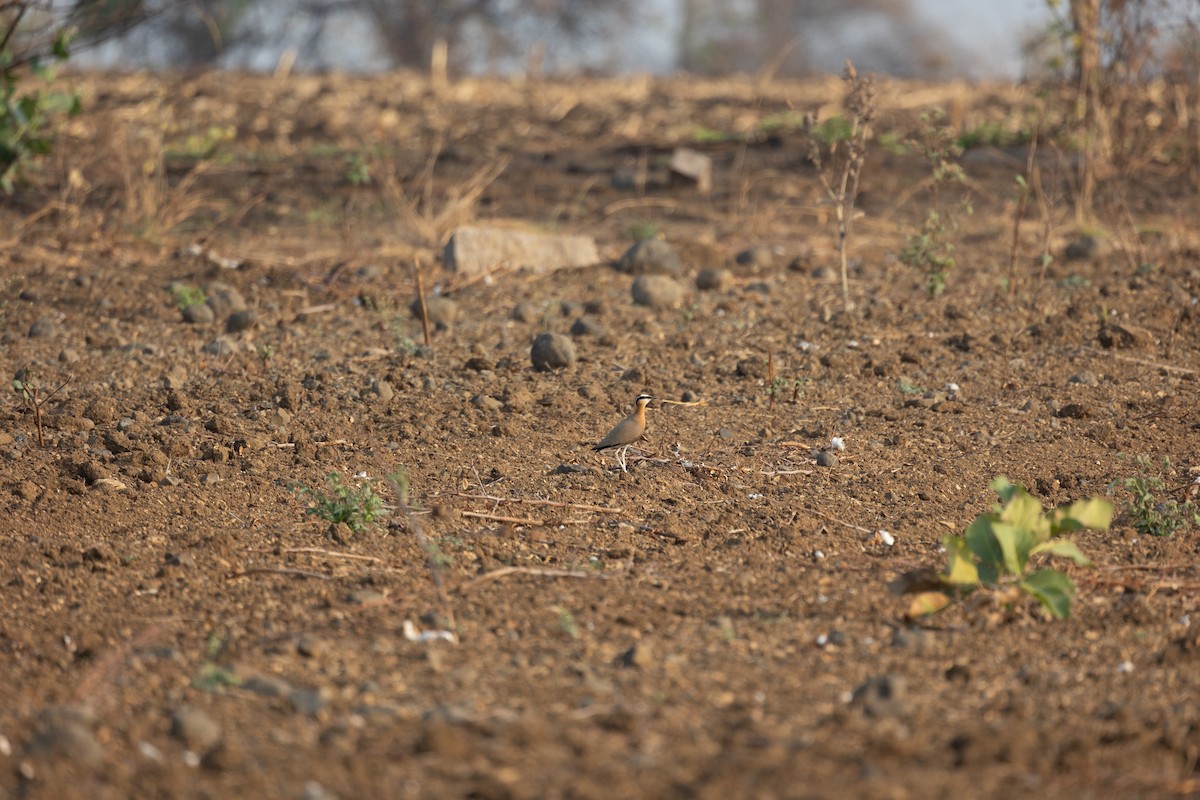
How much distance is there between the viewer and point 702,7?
32438 mm

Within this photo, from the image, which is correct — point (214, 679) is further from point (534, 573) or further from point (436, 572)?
point (534, 573)

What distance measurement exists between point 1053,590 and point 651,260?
11.2 feet

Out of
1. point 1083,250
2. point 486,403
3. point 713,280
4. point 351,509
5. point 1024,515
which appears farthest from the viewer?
point 1083,250

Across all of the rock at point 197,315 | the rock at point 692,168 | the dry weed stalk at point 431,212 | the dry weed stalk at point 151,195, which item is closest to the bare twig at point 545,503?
the rock at point 197,315

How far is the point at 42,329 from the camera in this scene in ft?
17.0

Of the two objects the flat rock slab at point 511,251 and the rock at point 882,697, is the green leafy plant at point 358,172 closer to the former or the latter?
the flat rock slab at point 511,251

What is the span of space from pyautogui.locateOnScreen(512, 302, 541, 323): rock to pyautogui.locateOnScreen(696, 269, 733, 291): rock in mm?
771

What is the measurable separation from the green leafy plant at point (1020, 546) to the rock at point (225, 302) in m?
3.46

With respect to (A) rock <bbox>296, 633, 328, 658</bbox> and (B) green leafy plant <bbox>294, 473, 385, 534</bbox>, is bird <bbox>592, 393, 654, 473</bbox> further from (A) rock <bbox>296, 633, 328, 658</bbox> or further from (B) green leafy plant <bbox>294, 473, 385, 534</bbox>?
(A) rock <bbox>296, 633, 328, 658</bbox>

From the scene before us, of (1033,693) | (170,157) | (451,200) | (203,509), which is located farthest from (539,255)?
(1033,693)

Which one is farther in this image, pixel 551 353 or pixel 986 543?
pixel 551 353

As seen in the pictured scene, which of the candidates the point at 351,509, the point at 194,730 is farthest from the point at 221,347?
the point at 194,730

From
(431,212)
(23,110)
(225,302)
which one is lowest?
(225,302)

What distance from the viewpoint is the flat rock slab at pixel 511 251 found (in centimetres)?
601
